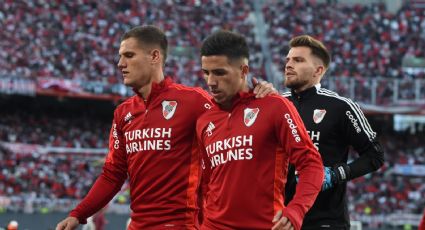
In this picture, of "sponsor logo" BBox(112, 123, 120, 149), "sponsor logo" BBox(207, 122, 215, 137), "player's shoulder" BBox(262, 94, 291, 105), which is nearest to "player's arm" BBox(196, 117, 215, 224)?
"sponsor logo" BBox(207, 122, 215, 137)

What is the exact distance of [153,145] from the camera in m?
5.71

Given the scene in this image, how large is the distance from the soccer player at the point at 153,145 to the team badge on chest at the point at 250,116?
2.40ft

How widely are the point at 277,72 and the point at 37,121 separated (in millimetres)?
8838

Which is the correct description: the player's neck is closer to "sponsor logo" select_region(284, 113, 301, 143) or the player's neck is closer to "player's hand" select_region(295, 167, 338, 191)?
"player's hand" select_region(295, 167, 338, 191)

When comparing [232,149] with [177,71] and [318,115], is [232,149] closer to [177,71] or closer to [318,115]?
[318,115]

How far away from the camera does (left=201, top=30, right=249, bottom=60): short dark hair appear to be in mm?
5020

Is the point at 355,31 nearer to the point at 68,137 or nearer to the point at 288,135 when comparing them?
the point at 68,137

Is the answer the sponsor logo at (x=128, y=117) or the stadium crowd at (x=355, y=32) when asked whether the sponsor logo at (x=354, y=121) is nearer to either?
the sponsor logo at (x=128, y=117)

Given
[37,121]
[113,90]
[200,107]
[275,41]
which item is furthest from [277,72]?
[200,107]

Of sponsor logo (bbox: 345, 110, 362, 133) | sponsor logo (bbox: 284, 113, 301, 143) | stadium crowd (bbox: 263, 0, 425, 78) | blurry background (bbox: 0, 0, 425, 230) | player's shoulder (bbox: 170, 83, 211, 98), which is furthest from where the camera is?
stadium crowd (bbox: 263, 0, 425, 78)

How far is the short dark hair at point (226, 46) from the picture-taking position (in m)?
5.02

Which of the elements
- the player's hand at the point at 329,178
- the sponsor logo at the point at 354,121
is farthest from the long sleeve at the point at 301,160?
the sponsor logo at the point at 354,121

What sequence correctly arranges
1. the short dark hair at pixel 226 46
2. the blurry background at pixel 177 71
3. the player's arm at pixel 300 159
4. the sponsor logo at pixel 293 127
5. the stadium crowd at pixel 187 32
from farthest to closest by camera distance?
the stadium crowd at pixel 187 32 → the blurry background at pixel 177 71 → the short dark hair at pixel 226 46 → the sponsor logo at pixel 293 127 → the player's arm at pixel 300 159

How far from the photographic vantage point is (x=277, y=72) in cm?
3403
